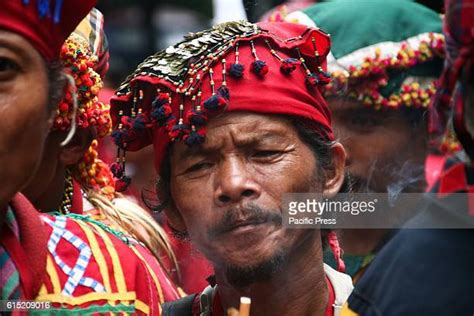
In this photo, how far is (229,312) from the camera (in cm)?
313

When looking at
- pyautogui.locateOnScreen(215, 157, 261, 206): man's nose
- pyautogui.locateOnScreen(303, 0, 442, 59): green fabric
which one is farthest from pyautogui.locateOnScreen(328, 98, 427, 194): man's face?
pyautogui.locateOnScreen(215, 157, 261, 206): man's nose

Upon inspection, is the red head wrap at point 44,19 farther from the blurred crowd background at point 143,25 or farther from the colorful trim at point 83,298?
the blurred crowd background at point 143,25

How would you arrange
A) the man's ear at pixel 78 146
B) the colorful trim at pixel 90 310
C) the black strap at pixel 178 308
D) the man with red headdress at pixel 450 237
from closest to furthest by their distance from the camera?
the man with red headdress at pixel 450 237 → the colorful trim at pixel 90 310 → the black strap at pixel 178 308 → the man's ear at pixel 78 146

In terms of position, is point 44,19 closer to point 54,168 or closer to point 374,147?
point 54,168

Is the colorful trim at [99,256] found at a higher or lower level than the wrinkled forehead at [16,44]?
lower

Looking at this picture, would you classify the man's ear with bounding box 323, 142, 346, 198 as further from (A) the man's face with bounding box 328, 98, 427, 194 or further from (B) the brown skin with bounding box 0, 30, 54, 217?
(B) the brown skin with bounding box 0, 30, 54, 217

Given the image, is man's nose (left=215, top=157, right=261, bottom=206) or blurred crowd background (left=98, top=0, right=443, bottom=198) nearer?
man's nose (left=215, top=157, right=261, bottom=206)

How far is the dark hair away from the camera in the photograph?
2809mm

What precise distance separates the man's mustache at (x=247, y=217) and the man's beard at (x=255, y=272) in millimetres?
94

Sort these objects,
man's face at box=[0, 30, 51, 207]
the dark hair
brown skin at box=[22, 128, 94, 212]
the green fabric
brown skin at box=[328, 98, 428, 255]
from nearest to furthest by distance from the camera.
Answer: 1. man's face at box=[0, 30, 51, 207]
2. the dark hair
3. brown skin at box=[22, 128, 94, 212]
4. brown skin at box=[328, 98, 428, 255]
5. the green fabric

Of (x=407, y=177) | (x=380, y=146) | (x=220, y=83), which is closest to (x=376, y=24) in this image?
(x=380, y=146)

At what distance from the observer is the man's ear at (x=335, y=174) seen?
3422 mm

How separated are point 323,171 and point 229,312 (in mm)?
518

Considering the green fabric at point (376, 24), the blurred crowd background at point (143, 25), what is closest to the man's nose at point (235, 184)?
the green fabric at point (376, 24)
